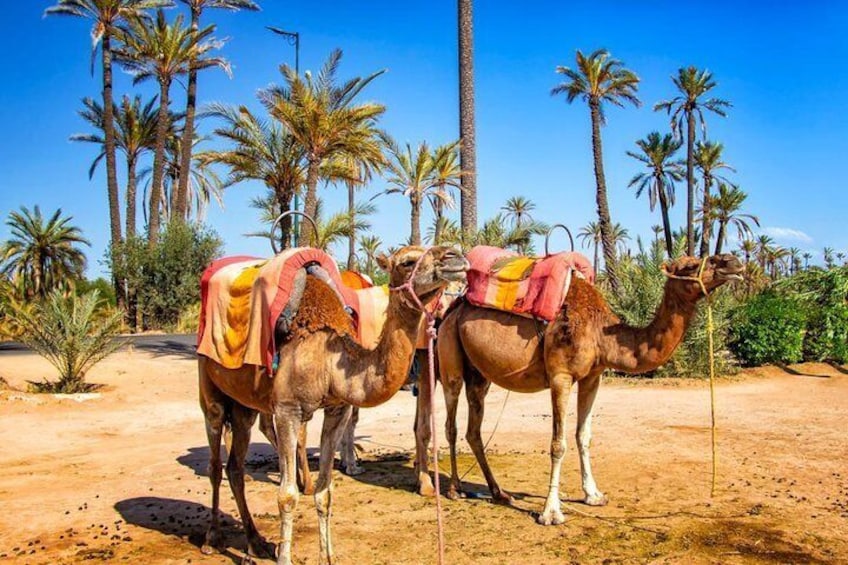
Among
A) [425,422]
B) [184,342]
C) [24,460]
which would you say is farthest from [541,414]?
[184,342]

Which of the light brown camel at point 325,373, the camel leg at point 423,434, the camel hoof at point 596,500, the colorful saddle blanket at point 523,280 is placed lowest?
the camel hoof at point 596,500

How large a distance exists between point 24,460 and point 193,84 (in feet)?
90.6

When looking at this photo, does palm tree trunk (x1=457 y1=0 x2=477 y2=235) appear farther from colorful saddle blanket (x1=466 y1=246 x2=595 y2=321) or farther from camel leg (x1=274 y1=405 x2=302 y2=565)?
camel leg (x1=274 y1=405 x2=302 y2=565)

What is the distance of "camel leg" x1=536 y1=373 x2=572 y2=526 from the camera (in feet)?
22.0

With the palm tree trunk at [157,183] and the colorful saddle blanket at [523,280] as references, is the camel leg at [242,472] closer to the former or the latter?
the colorful saddle blanket at [523,280]

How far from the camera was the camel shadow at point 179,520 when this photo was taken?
250 inches

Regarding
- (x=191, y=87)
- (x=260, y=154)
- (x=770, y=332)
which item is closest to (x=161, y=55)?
(x=191, y=87)

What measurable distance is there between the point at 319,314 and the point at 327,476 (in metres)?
1.29

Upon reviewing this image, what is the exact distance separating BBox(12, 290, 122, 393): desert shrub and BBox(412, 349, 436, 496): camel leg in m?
10.4

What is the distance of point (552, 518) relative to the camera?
6645 millimetres

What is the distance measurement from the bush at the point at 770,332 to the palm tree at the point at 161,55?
25.3 m

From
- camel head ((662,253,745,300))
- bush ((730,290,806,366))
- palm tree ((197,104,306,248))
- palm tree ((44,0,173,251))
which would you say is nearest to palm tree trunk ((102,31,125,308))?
palm tree ((44,0,173,251))

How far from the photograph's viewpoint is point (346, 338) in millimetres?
5258

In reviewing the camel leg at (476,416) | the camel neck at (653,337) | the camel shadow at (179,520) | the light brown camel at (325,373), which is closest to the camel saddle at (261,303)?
the light brown camel at (325,373)
